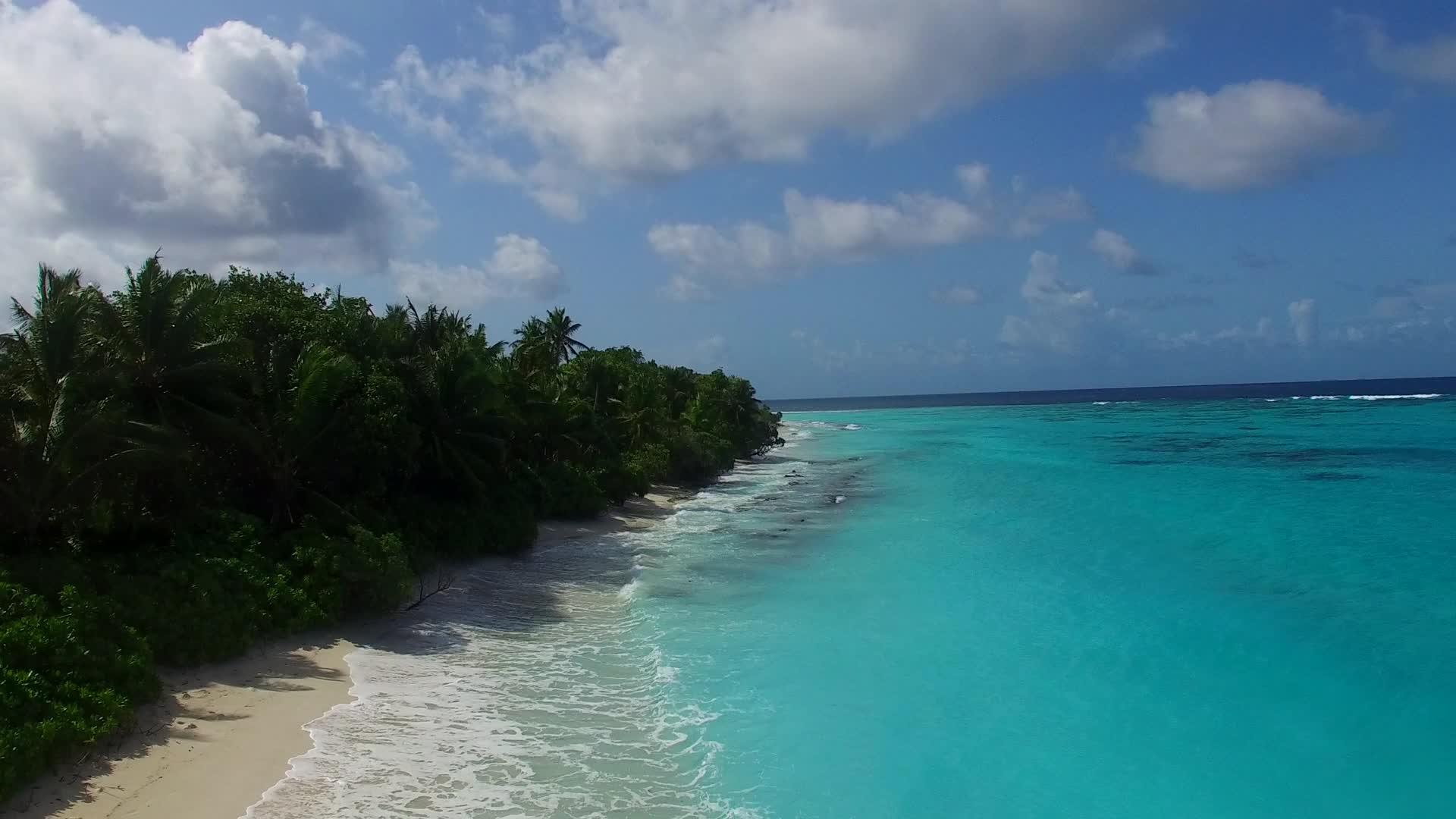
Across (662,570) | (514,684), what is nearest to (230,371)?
(514,684)

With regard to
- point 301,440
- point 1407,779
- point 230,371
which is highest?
point 230,371

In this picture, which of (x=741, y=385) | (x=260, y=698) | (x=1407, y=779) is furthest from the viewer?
(x=741, y=385)

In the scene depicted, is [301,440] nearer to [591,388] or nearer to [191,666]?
[191,666]

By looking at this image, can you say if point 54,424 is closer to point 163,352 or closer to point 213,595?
point 163,352

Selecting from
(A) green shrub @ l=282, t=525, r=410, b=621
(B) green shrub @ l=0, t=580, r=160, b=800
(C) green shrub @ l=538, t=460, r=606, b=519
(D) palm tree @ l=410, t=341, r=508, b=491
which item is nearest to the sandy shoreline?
(B) green shrub @ l=0, t=580, r=160, b=800

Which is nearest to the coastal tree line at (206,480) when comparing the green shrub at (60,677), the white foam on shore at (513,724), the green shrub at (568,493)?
the green shrub at (60,677)

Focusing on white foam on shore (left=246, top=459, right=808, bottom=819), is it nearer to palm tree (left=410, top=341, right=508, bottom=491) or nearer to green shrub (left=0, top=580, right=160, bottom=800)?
green shrub (left=0, top=580, right=160, bottom=800)

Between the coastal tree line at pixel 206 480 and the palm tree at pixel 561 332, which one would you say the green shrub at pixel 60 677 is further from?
the palm tree at pixel 561 332

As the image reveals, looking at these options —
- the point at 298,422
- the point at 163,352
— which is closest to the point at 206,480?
the point at 298,422
